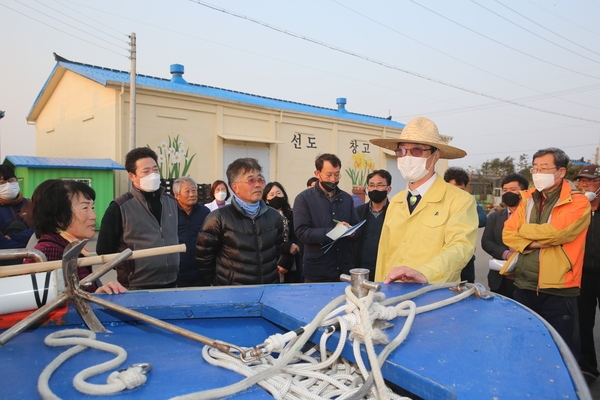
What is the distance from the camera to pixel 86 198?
217 cm

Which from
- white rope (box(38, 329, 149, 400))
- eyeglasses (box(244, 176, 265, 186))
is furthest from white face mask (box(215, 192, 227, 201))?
white rope (box(38, 329, 149, 400))

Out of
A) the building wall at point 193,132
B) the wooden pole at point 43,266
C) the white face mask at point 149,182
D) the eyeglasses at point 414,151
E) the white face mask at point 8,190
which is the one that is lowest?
the wooden pole at point 43,266

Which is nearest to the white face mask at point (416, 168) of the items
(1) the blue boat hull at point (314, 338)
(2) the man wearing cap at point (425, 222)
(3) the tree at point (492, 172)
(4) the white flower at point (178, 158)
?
(2) the man wearing cap at point (425, 222)

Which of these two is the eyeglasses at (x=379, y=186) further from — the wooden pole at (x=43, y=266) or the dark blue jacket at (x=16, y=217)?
the dark blue jacket at (x=16, y=217)

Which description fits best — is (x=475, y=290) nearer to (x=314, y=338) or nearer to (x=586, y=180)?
(x=314, y=338)

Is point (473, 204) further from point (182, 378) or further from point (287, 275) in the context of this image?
point (287, 275)

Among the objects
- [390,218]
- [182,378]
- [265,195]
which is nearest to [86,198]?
[182,378]

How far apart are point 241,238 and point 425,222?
1.22 m

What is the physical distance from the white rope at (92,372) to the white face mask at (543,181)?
2.87m

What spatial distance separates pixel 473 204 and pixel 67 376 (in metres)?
1.93

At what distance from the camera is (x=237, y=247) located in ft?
8.87

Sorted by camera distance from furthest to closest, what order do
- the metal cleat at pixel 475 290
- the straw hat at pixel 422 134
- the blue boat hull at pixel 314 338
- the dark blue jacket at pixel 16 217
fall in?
the dark blue jacket at pixel 16 217
the straw hat at pixel 422 134
the metal cleat at pixel 475 290
the blue boat hull at pixel 314 338

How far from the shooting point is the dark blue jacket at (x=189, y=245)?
373 centimetres

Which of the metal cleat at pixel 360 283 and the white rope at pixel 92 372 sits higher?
the metal cleat at pixel 360 283
